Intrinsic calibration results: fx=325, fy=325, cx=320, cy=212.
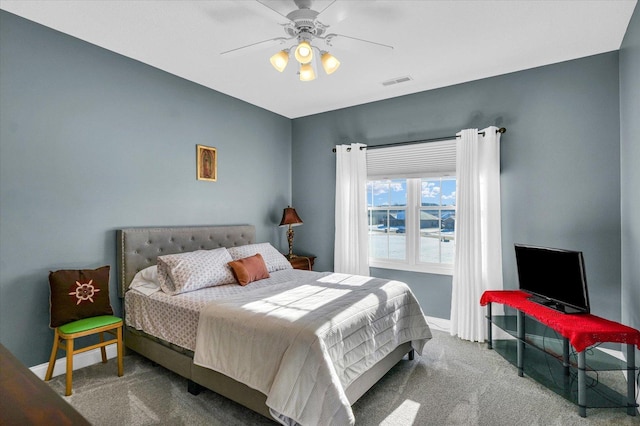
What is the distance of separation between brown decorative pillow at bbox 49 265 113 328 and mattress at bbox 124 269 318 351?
0.21 metres

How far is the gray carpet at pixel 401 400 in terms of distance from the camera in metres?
2.11

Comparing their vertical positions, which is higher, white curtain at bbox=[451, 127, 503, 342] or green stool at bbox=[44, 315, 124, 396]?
white curtain at bbox=[451, 127, 503, 342]

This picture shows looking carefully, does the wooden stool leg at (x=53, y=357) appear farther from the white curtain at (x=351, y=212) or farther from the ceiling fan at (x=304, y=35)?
the white curtain at (x=351, y=212)

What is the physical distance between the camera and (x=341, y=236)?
436cm

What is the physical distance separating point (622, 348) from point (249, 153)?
439 centimetres

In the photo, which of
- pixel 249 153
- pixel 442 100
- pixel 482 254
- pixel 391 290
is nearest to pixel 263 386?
pixel 391 290

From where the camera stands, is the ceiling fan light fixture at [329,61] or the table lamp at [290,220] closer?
the ceiling fan light fixture at [329,61]

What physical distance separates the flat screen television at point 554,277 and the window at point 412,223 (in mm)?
892

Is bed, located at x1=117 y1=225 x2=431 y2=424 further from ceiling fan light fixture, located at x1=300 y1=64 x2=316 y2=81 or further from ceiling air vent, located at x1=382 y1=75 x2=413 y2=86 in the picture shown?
ceiling air vent, located at x1=382 y1=75 x2=413 y2=86

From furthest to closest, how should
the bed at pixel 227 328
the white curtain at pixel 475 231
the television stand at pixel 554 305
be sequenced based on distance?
the white curtain at pixel 475 231, the television stand at pixel 554 305, the bed at pixel 227 328

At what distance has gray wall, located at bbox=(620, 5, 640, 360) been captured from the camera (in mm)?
2387

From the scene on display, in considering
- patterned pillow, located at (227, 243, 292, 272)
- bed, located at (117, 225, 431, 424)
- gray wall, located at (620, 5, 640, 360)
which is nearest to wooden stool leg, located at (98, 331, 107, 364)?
bed, located at (117, 225, 431, 424)

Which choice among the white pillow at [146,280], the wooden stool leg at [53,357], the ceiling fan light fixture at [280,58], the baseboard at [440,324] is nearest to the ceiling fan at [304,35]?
the ceiling fan light fixture at [280,58]

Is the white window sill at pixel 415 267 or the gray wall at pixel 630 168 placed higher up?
the gray wall at pixel 630 168
